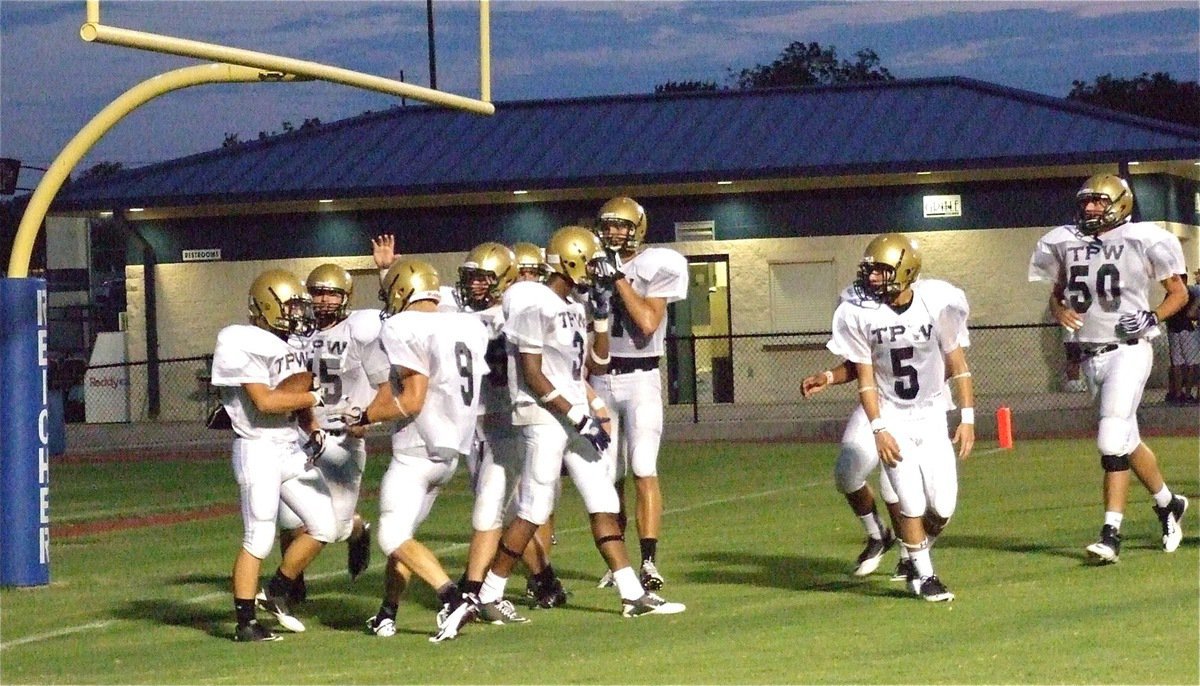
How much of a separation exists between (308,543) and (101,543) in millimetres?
5935

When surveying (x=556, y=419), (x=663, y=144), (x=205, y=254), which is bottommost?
(x=556, y=419)

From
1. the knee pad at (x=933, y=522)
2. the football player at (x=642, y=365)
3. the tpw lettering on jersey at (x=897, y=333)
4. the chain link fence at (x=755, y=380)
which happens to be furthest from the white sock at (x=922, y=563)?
the chain link fence at (x=755, y=380)

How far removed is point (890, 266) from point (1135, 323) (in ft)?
6.75

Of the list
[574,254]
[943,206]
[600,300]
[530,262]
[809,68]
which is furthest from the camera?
[809,68]

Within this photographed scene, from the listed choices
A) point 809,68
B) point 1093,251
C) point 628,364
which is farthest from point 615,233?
point 809,68

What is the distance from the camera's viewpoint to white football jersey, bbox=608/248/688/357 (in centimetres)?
1074

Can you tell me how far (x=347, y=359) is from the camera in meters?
10.4

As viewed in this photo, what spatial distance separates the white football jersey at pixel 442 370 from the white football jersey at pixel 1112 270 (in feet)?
12.1

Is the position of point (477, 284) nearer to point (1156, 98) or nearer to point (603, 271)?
point (603, 271)

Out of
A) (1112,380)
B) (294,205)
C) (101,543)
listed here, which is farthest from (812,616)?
(294,205)

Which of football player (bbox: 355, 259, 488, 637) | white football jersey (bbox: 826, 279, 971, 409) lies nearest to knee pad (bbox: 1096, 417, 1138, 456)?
white football jersey (bbox: 826, 279, 971, 409)

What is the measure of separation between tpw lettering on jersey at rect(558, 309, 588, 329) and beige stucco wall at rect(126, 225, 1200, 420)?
20.5 m

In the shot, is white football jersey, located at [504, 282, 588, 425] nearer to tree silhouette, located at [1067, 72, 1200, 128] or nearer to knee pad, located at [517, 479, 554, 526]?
knee pad, located at [517, 479, 554, 526]

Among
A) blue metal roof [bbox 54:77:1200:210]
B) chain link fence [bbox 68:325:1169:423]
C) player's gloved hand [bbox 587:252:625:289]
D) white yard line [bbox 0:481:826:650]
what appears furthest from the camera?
blue metal roof [bbox 54:77:1200:210]
